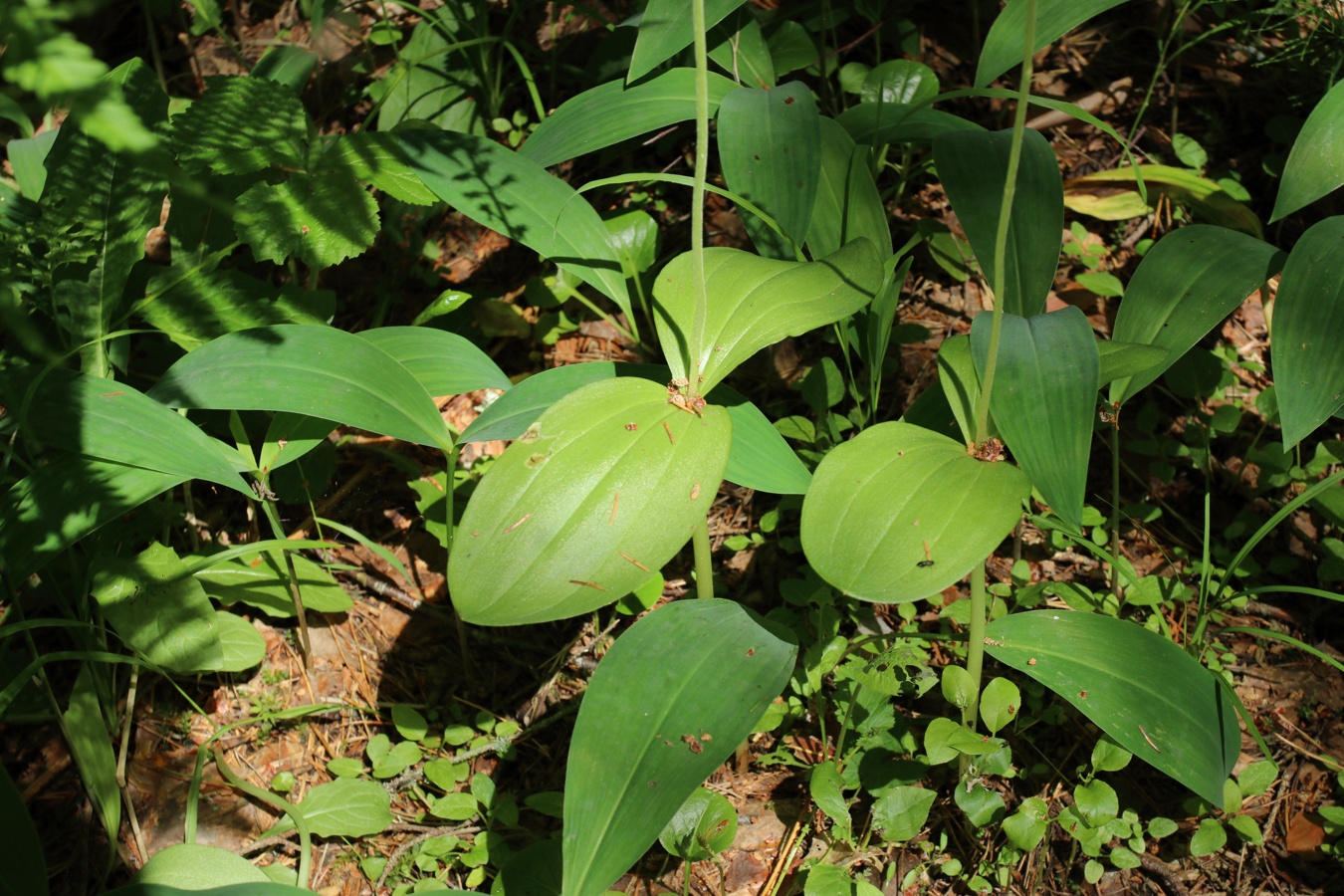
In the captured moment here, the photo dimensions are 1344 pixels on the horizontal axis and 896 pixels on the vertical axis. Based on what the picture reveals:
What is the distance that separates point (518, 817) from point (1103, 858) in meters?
0.95

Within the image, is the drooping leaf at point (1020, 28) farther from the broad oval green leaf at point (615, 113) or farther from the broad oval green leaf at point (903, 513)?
the broad oval green leaf at point (903, 513)

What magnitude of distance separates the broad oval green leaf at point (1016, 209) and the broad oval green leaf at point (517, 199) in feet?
2.23

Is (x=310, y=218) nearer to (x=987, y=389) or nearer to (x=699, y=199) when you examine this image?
(x=699, y=199)

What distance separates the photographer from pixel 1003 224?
3.92 feet

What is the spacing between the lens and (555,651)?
1785 millimetres

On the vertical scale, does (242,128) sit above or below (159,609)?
above

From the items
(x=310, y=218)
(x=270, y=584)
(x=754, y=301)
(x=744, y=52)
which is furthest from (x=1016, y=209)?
(x=270, y=584)

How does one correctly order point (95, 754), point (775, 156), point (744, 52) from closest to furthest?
point (95, 754) < point (775, 156) < point (744, 52)

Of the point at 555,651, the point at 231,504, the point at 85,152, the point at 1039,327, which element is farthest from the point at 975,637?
the point at 85,152

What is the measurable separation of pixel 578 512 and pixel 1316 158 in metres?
1.54

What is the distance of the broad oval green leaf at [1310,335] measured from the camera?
1.45 m

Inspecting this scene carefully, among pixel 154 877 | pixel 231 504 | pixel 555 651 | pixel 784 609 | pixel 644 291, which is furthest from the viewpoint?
pixel 644 291

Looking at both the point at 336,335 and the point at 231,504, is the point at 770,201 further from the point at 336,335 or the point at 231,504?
the point at 231,504

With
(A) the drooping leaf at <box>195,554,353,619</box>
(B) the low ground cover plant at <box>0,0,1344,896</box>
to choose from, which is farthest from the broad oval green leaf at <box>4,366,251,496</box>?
(A) the drooping leaf at <box>195,554,353,619</box>
